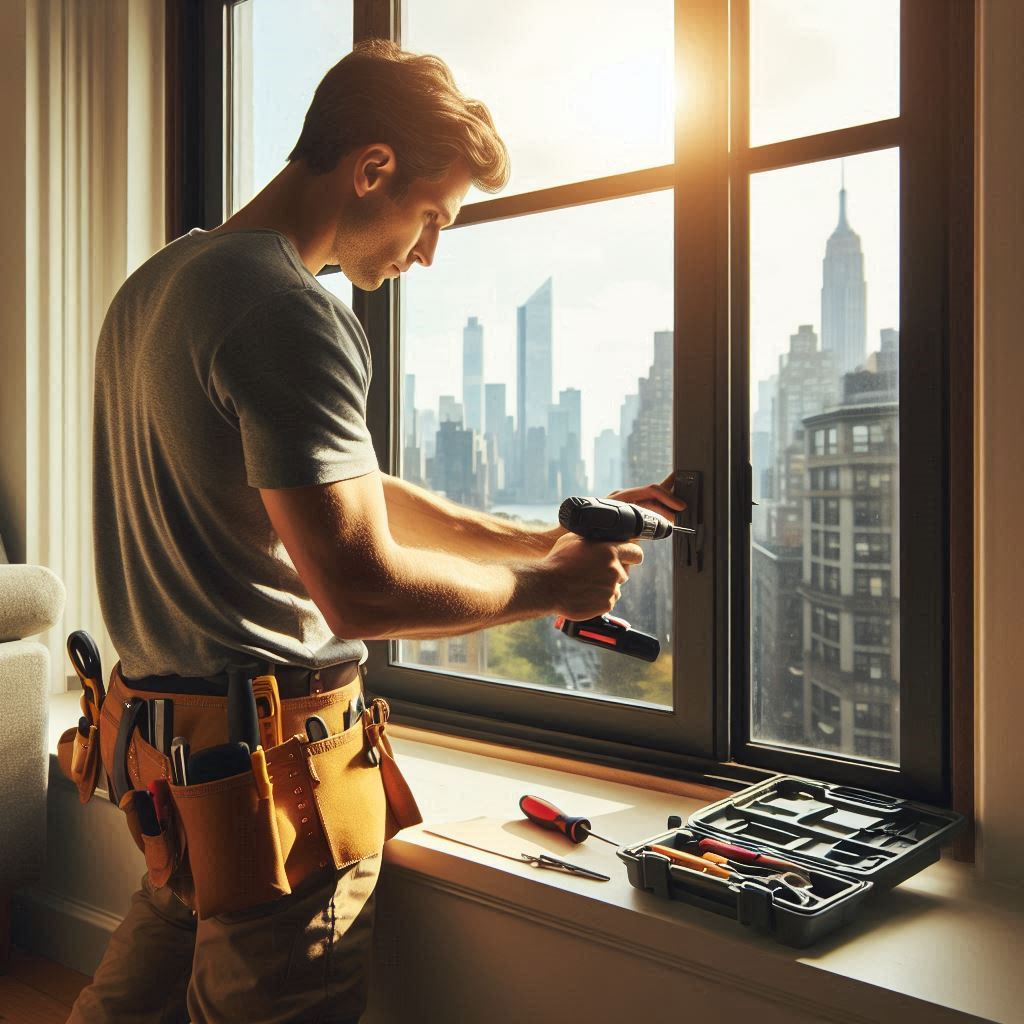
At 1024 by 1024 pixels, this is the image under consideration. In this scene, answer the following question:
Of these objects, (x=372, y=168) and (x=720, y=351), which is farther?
(x=720, y=351)

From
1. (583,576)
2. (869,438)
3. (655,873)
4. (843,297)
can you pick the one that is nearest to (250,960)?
(655,873)

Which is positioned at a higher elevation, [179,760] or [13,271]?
[13,271]

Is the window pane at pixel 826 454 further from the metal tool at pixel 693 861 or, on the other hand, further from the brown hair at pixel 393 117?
the brown hair at pixel 393 117

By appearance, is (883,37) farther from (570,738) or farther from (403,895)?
(403,895)

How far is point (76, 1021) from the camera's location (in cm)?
120

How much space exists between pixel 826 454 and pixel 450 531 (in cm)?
62

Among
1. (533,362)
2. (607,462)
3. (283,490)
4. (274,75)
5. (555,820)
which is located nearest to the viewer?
(283,490)

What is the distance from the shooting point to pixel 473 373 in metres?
1.86

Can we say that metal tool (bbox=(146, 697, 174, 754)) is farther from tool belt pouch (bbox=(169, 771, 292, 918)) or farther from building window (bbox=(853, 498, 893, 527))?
building window (bbox=(853, 498, 893, 527))

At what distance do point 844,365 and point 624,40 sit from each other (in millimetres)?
734

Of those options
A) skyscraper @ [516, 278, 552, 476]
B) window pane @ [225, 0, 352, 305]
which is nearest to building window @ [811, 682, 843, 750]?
skyscraper @ [516, 278, 552, 476]

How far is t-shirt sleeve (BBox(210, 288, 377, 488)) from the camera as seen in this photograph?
2.94 feet

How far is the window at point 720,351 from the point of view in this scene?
133cm

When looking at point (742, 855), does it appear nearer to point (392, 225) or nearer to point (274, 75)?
point (392, 225)
